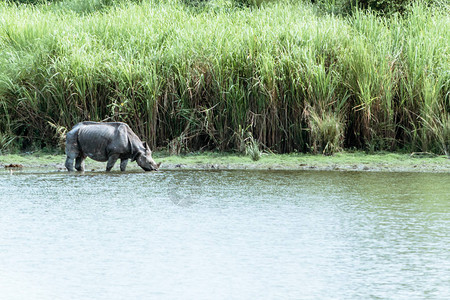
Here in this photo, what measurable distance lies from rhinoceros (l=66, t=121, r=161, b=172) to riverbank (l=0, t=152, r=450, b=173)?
46 cm

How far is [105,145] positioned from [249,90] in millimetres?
2622

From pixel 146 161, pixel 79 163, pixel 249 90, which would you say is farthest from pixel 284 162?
pixel 79 163

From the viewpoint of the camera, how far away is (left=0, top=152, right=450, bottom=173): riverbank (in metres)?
10.3

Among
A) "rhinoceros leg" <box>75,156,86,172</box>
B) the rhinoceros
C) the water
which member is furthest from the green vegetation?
the water

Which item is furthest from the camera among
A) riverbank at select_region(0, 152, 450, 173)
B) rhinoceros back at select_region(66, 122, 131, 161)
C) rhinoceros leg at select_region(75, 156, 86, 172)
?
riverbank at select_region(0, 152, 450, 173)

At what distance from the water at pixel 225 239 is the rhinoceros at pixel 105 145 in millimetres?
1073

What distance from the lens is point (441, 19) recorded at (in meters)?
13.2

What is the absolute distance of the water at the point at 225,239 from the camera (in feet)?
14.3

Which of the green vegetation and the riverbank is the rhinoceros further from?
the green vegetation

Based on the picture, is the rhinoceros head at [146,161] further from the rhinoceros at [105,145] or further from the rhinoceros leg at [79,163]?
the rhinoceros leg at [79,163]

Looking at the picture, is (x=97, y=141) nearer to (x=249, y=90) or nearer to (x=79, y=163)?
(x=79, y=163)

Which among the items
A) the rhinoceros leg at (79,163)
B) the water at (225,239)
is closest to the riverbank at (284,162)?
the rhinoceros leg at (79,163)

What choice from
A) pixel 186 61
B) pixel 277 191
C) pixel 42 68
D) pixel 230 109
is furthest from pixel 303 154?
pixel 42 68

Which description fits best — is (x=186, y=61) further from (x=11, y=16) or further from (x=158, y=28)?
(x=11, y=16)
